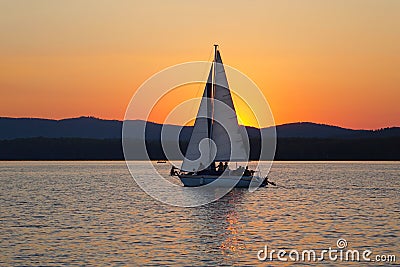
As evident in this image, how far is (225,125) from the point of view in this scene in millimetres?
73875

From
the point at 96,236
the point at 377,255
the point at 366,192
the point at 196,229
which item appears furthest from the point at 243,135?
the point at 377,255

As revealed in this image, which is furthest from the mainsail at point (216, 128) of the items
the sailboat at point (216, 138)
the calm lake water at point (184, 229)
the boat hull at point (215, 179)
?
the calm lake water at point (184, 229)

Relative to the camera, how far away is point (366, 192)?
275 ft

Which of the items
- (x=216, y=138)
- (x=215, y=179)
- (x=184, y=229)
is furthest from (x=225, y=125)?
(x=184, y=229)

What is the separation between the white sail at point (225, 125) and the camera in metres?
73.7

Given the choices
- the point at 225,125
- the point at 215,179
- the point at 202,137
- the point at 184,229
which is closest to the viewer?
the point at 184,229

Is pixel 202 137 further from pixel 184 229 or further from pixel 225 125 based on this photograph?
pixel 184 229

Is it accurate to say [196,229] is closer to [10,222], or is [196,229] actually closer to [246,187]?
[10,222]

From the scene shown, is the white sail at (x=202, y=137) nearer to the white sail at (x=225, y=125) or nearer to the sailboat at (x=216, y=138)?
the sailboat at (x=216, y=138)

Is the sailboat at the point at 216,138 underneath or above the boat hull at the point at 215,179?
above

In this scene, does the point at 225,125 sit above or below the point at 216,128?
above

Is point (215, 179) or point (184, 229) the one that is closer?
point (184, 229)

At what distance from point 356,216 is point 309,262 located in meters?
22.0

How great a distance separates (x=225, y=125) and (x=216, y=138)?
1662mm
